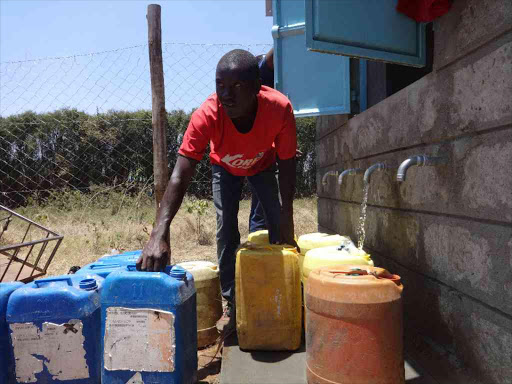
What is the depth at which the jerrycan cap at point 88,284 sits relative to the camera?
204 cm

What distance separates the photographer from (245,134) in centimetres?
265

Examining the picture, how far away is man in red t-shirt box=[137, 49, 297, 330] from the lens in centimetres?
236

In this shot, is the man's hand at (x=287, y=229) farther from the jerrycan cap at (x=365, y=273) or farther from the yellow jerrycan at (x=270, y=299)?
the jerrycan cap at (x=365, y=273)

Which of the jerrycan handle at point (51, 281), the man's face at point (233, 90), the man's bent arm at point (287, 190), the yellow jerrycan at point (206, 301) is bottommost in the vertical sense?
the yellow jerrycan at point (206, 301)

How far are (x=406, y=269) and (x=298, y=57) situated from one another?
2285 millimetres

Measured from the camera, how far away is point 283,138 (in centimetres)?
266

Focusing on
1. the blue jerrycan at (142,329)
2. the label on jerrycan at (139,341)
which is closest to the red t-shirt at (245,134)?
the blue jerrycan at (142,329)

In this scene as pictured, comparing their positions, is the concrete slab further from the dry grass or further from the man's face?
the dry grass

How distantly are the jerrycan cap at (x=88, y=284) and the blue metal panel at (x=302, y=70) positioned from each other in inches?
96.6

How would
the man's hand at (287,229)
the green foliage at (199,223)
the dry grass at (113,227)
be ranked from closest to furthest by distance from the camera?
the man's hand at (287,229) < the dry grass at (113,227) < the green foliage at (199,223)

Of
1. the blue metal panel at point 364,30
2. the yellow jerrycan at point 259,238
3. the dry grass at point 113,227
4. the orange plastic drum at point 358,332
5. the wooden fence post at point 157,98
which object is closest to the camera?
the orange plastic drum at point 358,332

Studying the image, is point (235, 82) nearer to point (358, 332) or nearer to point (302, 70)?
point (358, 332)

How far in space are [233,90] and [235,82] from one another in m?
0.05

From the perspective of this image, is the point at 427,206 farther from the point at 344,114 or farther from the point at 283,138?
the point at 344,114
